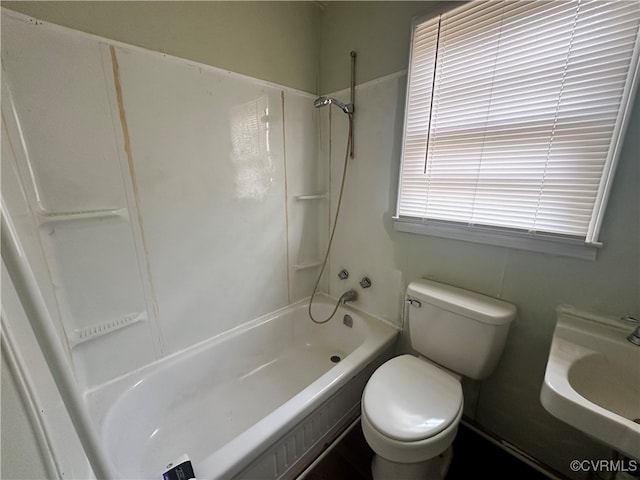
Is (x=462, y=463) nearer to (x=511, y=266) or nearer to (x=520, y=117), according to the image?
(x=511, y=266)

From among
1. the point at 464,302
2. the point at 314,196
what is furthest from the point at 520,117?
the point at 314,196

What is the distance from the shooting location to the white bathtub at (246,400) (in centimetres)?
100

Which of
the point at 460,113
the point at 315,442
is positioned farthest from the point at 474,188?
the point at 315,442

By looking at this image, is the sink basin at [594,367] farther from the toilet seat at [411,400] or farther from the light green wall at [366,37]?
the light green wall at [366,37]

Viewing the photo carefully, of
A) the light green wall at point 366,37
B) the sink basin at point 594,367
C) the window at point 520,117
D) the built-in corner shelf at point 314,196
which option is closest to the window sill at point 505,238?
the window at point 520,117

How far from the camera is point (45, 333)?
0.54 m

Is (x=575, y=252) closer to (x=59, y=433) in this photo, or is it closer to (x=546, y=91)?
(x=546, y=91)

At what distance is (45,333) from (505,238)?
1536mm

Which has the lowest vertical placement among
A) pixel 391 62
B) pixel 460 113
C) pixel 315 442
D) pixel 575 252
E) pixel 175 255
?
pixel 315 442

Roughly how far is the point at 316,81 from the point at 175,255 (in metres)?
1.44

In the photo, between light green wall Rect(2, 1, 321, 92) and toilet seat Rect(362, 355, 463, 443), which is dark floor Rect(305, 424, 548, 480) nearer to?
toilet seat Rect(362, 355, 463, 443)

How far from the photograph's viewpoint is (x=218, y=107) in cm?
131

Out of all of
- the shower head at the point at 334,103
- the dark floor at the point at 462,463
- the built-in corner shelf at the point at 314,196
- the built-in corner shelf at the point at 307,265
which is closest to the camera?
the dark floor at the point at 462,463

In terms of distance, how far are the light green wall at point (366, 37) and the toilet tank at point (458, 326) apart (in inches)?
47.6
